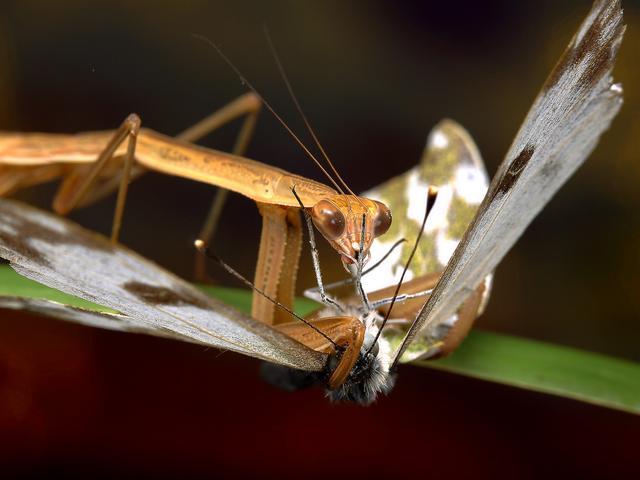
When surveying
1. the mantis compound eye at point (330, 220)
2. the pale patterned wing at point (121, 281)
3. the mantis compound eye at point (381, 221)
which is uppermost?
the mantis compound eye at point (381, 221)

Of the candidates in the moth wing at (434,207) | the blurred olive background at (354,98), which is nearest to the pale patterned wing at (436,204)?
the moth wing at (434,207)

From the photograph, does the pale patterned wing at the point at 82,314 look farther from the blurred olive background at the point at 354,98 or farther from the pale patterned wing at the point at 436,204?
the blurred olive background at the point at 354,98

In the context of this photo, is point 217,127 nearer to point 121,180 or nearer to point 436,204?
point 121,180

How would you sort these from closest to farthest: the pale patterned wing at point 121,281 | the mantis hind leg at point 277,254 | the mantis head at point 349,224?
the pale patterned wing at point 121,281
the mantis head at point 349,224
the mantis hind leg at point 277,254

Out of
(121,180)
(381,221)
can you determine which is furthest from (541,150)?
(121,180)

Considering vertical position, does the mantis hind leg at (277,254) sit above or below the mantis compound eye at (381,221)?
below

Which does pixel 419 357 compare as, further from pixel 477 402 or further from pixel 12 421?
pixel 12 421
